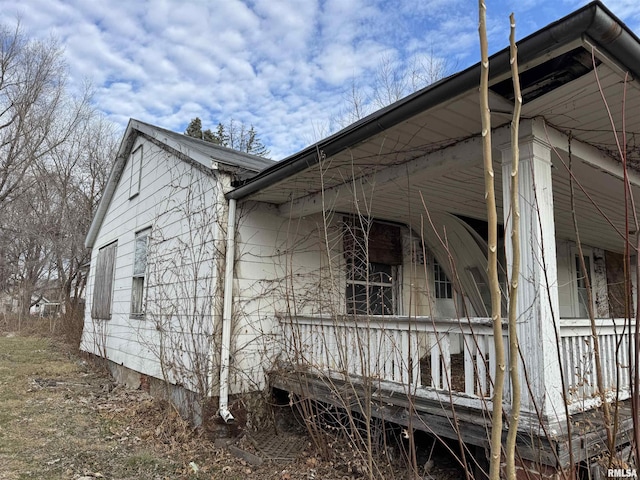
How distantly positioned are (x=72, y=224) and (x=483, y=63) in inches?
980

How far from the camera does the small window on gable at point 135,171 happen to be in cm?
884

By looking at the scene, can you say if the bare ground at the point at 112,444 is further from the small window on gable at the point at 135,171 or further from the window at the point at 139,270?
the small window on gable at the point at 135,171

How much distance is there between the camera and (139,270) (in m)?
8.23

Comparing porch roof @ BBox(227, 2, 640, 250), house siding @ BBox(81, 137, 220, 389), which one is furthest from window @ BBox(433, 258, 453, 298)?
house siding @ BBox(81, 137, 220, 389)

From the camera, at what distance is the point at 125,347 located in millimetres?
8461

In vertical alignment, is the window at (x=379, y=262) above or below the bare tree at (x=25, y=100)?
below

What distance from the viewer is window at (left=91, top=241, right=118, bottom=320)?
9804mm

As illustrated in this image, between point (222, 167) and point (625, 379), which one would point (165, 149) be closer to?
point (222, 167)

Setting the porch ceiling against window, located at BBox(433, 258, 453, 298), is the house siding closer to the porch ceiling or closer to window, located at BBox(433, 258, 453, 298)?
the porch ceiling

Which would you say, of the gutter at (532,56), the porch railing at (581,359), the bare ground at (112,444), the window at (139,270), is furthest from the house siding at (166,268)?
the porch railing at (581,359)

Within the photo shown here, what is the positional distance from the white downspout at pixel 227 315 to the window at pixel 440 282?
420cm

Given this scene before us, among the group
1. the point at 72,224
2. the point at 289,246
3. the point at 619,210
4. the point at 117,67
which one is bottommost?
the point at 289,246

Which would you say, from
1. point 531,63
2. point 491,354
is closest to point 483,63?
point 531,63

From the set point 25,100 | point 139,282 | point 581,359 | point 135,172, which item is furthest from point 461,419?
point 25,100
